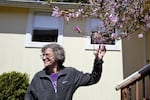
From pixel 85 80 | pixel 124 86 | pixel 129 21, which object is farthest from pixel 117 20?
pixel 85 80

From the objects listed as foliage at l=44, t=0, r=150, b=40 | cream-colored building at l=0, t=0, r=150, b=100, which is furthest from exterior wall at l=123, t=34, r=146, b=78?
foliage at l=44, t=0, r=150, b=40

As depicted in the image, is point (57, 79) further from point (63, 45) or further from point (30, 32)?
point (30, 32)

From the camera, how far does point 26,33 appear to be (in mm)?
7824

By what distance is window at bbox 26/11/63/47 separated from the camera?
26.0ft

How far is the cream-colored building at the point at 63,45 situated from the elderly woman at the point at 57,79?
187 inches

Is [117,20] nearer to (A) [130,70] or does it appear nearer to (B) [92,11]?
(B) [92,11]

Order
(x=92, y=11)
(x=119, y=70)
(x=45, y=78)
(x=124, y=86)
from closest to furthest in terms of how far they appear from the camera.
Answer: (x=45, y=78), (x=124, y=86), (x=92, y=11), (x=119, y=70)

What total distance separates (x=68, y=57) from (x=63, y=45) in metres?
0.40

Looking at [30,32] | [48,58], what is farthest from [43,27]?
[48,58]

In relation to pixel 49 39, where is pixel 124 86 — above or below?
below

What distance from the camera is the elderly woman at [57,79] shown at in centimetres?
271

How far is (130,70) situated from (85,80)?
17.3 feet

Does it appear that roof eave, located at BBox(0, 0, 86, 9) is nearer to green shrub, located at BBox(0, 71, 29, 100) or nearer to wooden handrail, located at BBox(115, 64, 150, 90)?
green shrub, located at BBox(0, 71, 29, 100)

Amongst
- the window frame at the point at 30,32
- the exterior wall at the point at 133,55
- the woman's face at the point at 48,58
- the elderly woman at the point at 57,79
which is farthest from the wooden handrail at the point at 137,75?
the window frame at the point at 30,32
